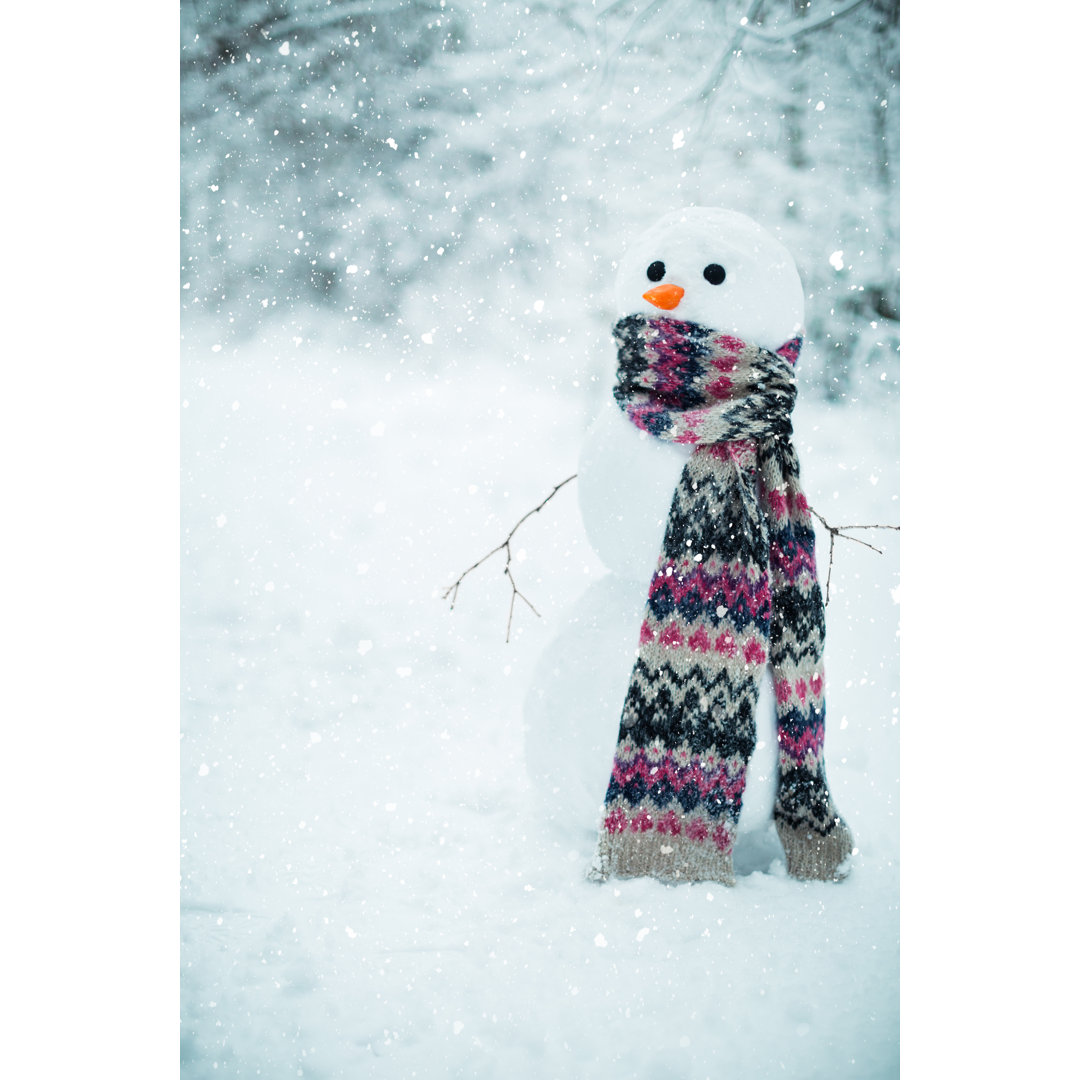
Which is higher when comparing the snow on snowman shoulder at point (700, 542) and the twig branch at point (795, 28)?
the twig branch at point (795, 28)

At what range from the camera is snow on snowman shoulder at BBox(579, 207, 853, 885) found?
3.14ft

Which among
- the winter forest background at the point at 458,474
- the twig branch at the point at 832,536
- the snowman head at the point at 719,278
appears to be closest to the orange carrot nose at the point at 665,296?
the snowman head at the point at 719,278

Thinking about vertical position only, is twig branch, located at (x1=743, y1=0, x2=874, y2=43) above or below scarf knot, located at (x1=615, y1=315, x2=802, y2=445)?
above

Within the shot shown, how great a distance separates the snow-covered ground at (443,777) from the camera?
902mm

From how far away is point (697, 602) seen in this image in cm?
97

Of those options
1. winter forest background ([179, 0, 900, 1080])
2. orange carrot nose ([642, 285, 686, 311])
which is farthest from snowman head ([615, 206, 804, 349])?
winter forest background ([179, 0, 900, 1080])

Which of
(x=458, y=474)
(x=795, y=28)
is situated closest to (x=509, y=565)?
(x=458, y=474)

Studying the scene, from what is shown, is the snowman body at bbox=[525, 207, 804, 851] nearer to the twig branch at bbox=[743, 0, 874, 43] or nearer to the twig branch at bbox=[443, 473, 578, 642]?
the twig branch at bbox=[443, 473, 578, 642]

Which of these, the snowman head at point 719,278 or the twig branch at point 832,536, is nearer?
the snowman head at point 719,278

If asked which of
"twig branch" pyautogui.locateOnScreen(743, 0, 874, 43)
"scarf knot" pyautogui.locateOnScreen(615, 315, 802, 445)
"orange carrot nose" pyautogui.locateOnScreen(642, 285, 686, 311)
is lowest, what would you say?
"scarf knot" pyautogui.locateOnScreen(615, 315, 802, 445)

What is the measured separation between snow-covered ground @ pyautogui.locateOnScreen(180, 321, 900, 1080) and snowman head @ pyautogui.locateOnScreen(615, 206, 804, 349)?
20cm

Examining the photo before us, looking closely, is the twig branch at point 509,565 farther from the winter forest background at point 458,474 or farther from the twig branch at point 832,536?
the twig branch at point 832,536
